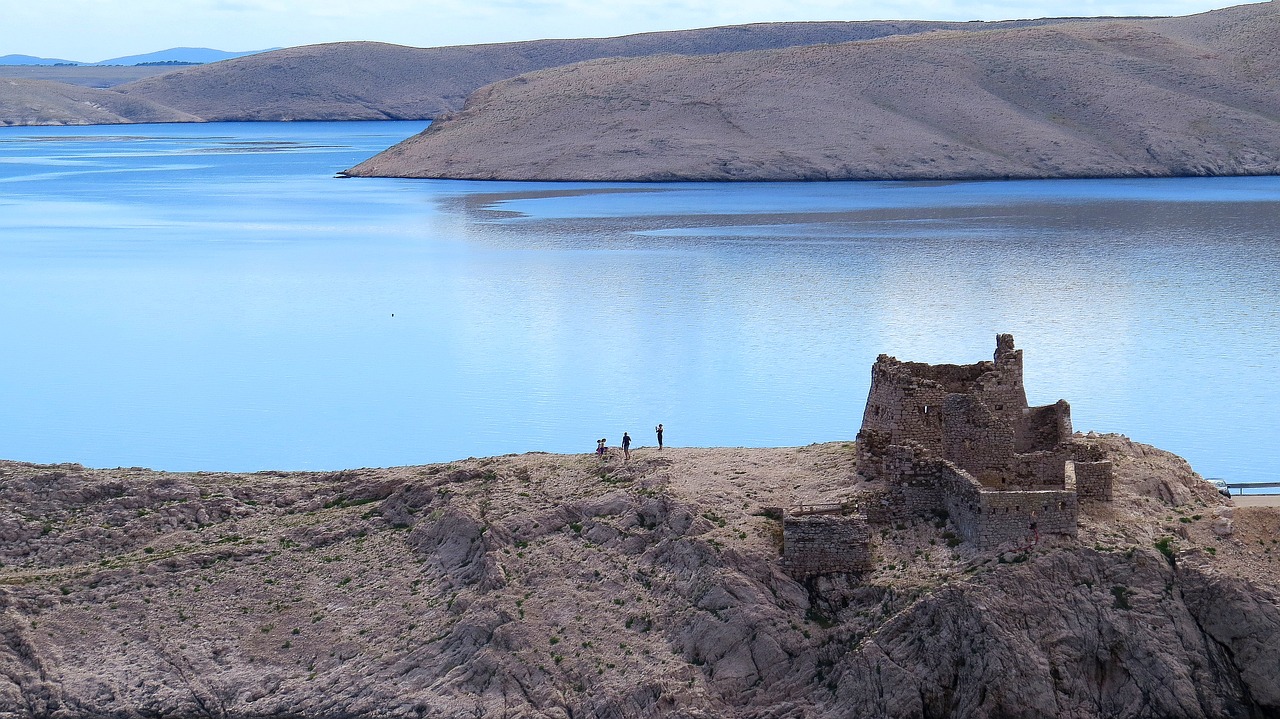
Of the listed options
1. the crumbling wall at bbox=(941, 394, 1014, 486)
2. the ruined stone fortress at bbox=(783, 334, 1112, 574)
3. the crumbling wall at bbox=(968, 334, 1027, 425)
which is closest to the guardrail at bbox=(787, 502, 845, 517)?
the ruined stone fortress at bbox=(783, 334, 1112, 574)

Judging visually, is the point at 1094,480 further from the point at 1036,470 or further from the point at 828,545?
the point at 828,545

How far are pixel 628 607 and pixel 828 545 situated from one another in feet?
8.79

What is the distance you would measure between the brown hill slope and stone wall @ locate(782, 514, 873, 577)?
106 meters

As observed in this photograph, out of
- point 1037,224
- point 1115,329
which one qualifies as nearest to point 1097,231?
point 1037,224

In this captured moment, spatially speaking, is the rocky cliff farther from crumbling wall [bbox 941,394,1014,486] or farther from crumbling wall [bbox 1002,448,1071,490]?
crumbling wall [bbox 941,394,1014,486]

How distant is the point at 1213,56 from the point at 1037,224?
62675mm

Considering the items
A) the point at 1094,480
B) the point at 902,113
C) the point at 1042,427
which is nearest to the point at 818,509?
the point at 1094,480

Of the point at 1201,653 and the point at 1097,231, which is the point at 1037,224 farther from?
the point at 1201,653

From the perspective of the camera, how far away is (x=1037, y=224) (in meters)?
90.9

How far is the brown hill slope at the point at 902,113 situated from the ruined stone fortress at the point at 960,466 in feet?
338

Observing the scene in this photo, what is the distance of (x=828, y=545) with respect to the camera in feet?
73.0

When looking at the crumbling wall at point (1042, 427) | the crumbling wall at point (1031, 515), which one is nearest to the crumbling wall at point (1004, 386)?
the crumbling wall at point (1042, 427)

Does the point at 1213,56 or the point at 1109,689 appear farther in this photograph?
the point at 1213,56

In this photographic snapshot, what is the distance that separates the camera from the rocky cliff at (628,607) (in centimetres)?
2075
